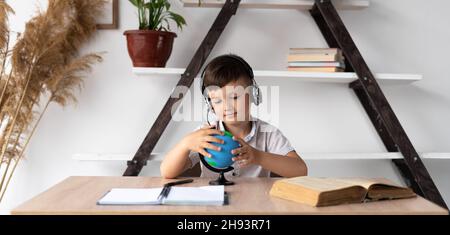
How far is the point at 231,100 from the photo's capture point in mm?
1621

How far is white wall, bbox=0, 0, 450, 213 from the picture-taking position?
2.81m

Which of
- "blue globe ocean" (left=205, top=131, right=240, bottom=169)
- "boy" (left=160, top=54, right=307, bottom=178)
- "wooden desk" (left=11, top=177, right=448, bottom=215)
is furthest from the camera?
"boy" (left=160, top=54, right=307, bottom=178)

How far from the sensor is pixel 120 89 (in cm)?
282

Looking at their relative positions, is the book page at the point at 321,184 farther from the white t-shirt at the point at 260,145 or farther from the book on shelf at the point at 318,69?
the book on shelf at the point at 318,69

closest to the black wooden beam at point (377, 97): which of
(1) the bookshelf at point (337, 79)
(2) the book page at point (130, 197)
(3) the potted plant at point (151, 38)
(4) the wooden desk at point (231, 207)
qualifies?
(1) the bookshelf at point (337, 79)

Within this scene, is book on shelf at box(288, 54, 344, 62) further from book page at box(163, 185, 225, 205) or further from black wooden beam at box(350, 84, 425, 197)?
book page at box(163, 185, 225, 205)

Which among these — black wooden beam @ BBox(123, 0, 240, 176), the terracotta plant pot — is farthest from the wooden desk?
the terracotta plant pot

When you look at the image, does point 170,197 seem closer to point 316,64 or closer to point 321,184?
point 321,184

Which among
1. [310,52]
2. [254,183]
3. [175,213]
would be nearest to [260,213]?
[175,213]

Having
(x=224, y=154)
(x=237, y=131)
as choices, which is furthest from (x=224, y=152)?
(x=237, y=131)

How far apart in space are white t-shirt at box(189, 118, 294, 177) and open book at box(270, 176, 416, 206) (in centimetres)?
51

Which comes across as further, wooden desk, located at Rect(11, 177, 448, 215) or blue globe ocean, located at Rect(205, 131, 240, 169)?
blue globe ocean, located at Rect(205, 131, 240, 169)

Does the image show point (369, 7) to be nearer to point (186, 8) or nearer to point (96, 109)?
point (186, 8)

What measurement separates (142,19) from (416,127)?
170 centimetres
